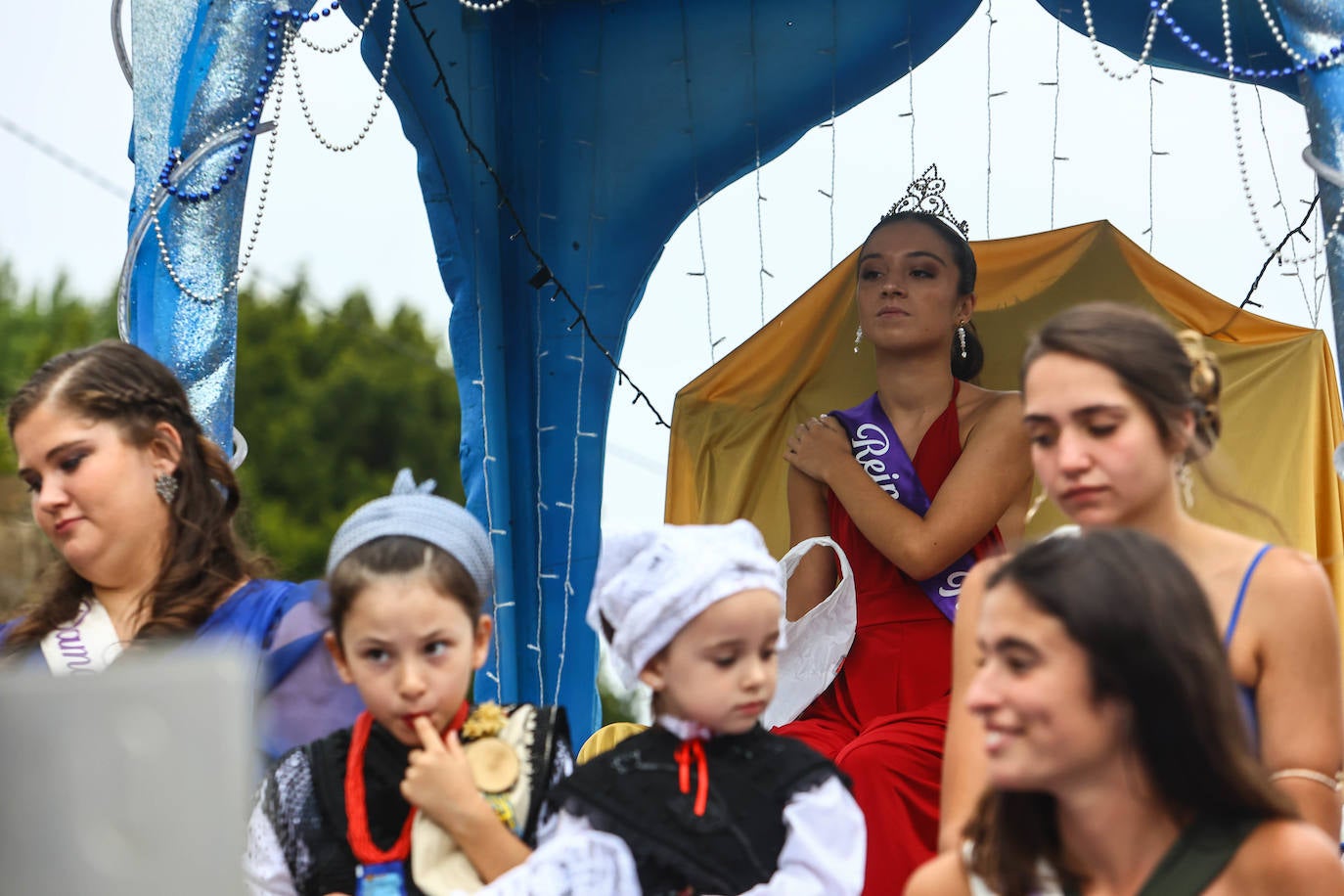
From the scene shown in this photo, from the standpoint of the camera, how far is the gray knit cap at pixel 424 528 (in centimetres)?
240

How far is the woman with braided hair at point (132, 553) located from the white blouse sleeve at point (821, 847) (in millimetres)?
851

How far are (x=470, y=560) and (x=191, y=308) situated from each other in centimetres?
105

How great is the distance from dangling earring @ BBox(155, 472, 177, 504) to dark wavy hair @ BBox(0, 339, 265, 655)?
0.04 ft

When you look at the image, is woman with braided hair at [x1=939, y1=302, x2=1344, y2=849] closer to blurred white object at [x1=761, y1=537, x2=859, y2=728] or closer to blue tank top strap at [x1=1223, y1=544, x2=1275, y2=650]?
blue tank top strap at [x1=1223, y1=544, x2=1275, y2=650]

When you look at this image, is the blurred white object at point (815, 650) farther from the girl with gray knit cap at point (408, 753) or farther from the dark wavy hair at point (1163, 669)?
the dark wavy hair at point (1163, 669)

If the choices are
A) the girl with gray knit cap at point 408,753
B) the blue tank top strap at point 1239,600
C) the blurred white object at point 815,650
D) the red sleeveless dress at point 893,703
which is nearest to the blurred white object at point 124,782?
the girl with gray knit cap at point 408,753

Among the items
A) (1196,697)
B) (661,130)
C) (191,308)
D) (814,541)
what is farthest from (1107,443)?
(661,130)

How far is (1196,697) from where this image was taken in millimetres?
1820

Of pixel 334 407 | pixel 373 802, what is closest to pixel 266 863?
pixel 373 802

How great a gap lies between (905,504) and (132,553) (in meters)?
1.55

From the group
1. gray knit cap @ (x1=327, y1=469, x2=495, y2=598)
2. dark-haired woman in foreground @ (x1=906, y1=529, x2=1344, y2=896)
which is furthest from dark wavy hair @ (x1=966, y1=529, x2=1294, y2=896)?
gray knit cap @ (x1=327, y1=469, x2=495, y2=598)

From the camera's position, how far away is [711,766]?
225 cm

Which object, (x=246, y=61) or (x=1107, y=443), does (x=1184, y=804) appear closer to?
(x=1107, y=443)

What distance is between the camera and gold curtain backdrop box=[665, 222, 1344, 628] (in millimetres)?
3541
